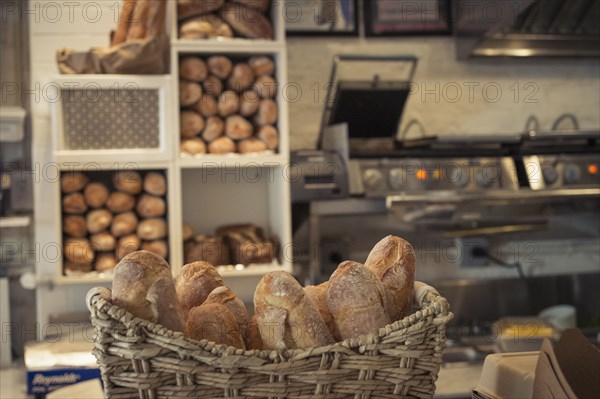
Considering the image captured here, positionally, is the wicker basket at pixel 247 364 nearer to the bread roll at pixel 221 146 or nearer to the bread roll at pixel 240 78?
the bread roll at pixel 221 146

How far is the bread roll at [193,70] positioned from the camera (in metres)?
3.31

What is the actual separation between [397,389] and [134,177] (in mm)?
2494

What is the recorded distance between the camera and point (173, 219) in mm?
3291

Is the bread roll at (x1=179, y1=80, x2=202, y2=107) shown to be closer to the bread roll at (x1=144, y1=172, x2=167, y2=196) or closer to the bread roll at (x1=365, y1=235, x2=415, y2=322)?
the bread roll at (x1=144, y1=172, x2=167, y2=196)

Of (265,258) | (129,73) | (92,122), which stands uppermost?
(129,73)

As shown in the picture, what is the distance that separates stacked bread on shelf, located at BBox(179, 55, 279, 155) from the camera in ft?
10.9

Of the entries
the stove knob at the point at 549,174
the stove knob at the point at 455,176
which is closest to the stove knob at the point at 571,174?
the stove knob at the point at 549,174

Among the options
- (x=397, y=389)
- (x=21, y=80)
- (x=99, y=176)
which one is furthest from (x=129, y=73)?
(x=397, y=389)

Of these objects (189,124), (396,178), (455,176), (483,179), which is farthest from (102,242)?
(483,179)

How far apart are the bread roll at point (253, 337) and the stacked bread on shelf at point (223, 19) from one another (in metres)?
2.36

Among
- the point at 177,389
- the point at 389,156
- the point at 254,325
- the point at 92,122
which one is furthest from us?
the point at 389,156

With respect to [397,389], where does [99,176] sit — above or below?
above

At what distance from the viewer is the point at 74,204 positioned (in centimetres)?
323

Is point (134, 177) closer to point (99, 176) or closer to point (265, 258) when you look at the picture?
point (99, 176)
